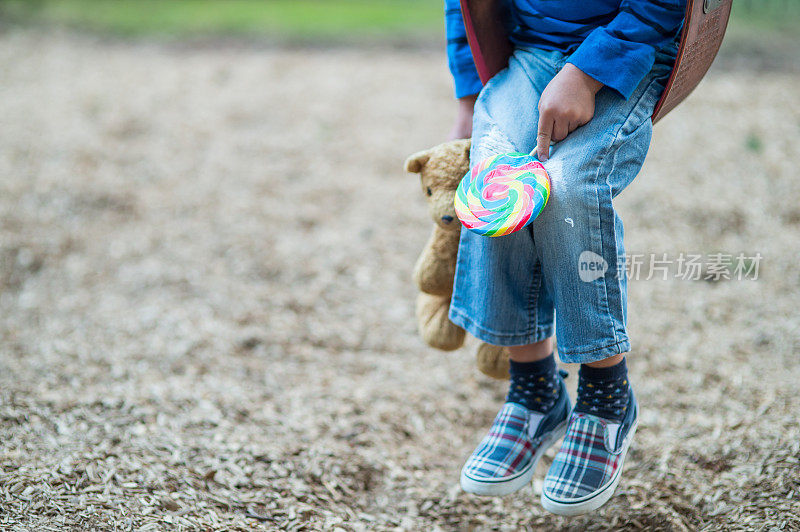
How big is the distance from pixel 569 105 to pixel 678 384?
1918 mm

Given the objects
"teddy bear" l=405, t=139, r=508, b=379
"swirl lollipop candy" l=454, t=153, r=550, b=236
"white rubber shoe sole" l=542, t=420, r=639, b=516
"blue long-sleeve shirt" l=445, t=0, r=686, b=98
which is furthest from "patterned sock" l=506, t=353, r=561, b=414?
"blue long-sleeve shirt" l=445, t=0, r=686, b=98

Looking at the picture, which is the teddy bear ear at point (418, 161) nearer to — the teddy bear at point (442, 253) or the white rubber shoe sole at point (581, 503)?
the teddy bear at point (442, 253)

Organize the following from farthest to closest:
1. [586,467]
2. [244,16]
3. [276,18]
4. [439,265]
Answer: [244,16] → [276,18] → [439,265] → [586,467]

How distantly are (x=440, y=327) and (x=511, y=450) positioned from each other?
0.44 m

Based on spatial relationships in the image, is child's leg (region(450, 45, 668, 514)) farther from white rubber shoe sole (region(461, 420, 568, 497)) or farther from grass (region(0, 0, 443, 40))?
grass (region(0, 0, 443, 40))

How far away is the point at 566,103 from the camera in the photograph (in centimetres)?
165

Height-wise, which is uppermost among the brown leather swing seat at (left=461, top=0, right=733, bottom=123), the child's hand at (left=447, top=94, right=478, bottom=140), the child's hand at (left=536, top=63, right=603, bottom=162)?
the brown leather swing seat at (left=461, top=0, right=733, bottom=123)

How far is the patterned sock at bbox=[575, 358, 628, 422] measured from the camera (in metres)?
1.83

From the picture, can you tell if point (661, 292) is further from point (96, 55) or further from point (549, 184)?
point (96, 55)

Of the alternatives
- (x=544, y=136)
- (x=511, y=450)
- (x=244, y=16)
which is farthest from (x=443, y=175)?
(x=244, y=16)

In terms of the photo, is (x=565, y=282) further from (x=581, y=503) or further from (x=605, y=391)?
(x=581, y=503)

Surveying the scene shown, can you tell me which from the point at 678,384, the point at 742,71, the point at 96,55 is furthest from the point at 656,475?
the point at 96,55

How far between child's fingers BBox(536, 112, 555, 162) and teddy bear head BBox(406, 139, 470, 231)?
0.96ft

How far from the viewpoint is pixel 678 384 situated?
10.1 ft
